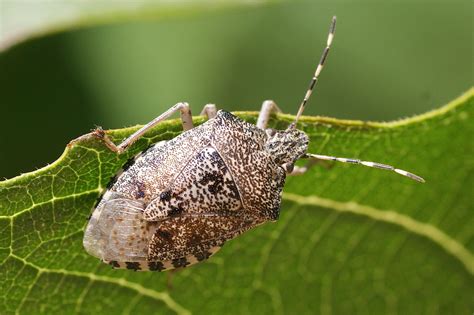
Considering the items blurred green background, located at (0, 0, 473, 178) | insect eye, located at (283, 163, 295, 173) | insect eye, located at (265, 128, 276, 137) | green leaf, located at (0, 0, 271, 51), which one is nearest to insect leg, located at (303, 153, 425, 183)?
insect eye, located at (283, 163, 295, 173)

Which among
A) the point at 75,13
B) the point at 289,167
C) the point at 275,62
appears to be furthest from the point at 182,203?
the point at 275,62

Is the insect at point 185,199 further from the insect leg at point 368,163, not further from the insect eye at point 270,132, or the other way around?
the insect eye at point 270,132

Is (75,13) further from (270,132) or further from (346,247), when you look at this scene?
(346,247)

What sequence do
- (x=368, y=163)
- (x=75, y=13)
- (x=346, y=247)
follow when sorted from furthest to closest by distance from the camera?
(x=75, y=13) < (x=346, y=247) < (x=368, y=163)

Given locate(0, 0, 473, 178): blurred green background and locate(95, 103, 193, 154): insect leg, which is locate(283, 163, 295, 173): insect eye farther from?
locate(0, 0, 473, 178): blurred green background

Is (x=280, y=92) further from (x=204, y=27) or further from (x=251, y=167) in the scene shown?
(x=251, y=167)

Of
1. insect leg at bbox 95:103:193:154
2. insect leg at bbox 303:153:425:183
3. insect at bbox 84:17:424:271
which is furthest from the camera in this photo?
insect leg at bbox 303:153:425:183
